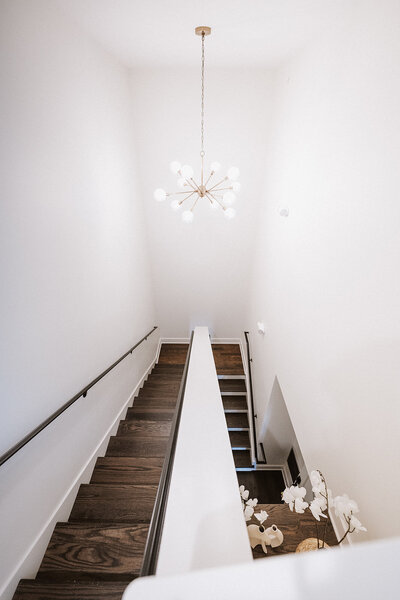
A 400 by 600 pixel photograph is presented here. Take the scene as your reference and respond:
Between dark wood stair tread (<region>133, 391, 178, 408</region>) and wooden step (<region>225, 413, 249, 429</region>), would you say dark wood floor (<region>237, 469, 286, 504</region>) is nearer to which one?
wooden step (<region>225, 413, 249, 429</region>)

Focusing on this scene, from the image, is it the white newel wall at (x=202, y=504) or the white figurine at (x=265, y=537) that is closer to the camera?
the white newel wall at (x=202, y=504)

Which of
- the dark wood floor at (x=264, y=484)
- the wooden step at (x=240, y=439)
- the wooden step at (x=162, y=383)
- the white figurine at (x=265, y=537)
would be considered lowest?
the white figurine at (x=265, y=537)

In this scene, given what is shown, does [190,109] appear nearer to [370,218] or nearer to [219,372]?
[370,218]

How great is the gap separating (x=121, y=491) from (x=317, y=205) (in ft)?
10.2

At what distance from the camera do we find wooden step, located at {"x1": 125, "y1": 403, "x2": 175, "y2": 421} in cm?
354

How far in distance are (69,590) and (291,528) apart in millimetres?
1476

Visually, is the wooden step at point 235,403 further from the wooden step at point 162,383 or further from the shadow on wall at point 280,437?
the wooden step at point 162,383

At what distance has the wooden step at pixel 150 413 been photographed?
3.54 metres

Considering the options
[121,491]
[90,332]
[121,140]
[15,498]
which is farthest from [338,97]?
[121,491]

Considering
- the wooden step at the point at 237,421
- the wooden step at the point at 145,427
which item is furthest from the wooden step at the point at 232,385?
the wooden step at the point at 145,427

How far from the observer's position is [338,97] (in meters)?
1.91

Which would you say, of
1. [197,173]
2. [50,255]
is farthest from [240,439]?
[197,173]

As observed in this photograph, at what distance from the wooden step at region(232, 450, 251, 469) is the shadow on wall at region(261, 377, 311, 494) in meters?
0.35

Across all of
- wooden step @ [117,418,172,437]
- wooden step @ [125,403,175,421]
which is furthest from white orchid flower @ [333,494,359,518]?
wooden step @ [125,403,175,421]
